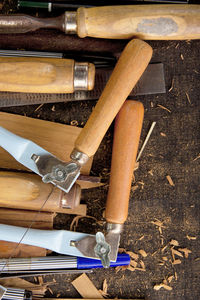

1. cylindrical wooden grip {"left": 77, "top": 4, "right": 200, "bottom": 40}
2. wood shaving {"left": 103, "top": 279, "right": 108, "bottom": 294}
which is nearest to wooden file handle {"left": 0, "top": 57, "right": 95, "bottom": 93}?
cylindrical wooden grip {"left": 77, "top": 4, "right": 200, "bottom": 40}

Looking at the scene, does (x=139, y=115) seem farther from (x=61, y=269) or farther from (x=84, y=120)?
(x=61, y=269)

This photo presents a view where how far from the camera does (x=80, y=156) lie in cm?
96

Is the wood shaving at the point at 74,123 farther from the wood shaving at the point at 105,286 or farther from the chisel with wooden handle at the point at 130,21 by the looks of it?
the wood shaving at the point at 105,286

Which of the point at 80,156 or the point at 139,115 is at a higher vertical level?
the point at 139,115

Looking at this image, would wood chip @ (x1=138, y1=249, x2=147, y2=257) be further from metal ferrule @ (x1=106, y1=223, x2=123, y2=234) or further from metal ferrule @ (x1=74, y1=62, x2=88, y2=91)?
metal ferrule @ (x1=74, y1=62, x2=88, y2=91)

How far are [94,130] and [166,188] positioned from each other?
0.35 m

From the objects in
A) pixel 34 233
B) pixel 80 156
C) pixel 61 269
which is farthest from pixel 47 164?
pixel 61 269

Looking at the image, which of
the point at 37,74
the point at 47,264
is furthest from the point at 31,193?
the point at 37,74

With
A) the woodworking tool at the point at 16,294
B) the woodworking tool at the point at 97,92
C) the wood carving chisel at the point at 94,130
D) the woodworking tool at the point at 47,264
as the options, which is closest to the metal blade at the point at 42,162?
the wood carving chisel at the point at 94,130

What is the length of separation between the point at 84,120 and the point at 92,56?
0.21 meters

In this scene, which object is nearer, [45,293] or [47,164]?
[47,164]

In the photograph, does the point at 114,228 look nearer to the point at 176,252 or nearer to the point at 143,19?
the point at 176,252

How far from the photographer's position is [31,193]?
1.00 metres

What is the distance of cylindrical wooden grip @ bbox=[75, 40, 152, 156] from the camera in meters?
0.96
